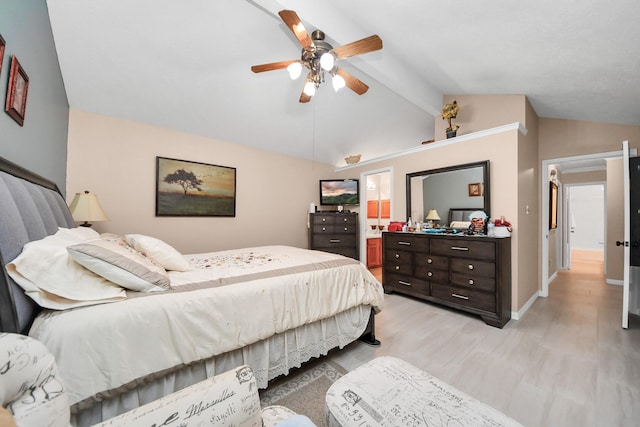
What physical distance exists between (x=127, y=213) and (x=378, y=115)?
3906 millimetres

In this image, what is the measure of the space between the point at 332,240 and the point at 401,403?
352cm

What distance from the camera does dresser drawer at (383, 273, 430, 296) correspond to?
3.18 m

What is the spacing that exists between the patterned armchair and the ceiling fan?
198 cm

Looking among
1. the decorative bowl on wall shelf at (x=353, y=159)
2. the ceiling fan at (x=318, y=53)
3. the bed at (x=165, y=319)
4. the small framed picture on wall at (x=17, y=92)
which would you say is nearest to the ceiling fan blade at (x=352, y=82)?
the ceiling fan at (x=318, y=53)

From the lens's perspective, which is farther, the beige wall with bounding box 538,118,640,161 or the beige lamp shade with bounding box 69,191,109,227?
the beige wall with bounding box 538,118,640,161

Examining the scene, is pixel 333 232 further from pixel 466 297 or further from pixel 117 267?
pixel 117 267

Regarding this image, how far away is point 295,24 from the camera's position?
1.72m

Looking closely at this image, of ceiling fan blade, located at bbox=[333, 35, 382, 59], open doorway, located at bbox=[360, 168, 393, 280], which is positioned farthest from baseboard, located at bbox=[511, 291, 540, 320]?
ceiling fan blade, located at bbox=[333, 35, 382, 59]

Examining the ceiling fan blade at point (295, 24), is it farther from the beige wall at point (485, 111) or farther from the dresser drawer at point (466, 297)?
the dresser drawer at point (466, 297)

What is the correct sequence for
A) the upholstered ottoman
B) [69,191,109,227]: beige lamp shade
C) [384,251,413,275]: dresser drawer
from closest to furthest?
the upholstered ottoman, [69,191,109,227]: beige lamp shade, [384,251,413,275]: dresser drawer

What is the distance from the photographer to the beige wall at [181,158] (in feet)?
9.13

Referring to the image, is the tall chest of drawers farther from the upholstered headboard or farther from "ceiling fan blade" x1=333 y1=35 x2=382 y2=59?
the upholstered headboard

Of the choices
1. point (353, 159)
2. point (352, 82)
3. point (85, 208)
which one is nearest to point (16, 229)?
point (85, 208)

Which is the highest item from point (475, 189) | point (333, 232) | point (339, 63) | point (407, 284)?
point (339, 63)
